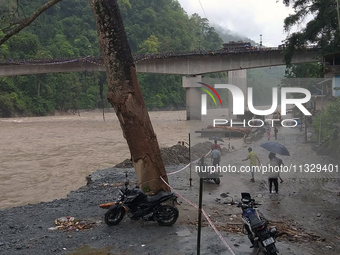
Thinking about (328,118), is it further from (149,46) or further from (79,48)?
(149,46)

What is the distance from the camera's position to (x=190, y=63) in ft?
134

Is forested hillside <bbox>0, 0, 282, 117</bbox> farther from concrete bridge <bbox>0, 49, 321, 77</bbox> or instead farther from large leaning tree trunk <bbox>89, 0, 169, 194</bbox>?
large leaning tree trunk <bbox>89, 0, 169, 194</bbox>

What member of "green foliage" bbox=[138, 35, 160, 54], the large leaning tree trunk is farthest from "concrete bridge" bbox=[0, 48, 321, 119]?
the large leaning tree trunk

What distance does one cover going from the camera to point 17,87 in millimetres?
56000

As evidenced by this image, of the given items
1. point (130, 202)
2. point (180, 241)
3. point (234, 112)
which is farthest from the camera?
point (130, 202)

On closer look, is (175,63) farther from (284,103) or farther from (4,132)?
(284,103)

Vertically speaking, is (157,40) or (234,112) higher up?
(157,40)

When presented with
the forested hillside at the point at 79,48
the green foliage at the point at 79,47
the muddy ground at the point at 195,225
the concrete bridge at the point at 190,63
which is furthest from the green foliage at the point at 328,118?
the forested hillside at the point at 79,48

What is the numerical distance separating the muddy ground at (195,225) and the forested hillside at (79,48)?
145 feet

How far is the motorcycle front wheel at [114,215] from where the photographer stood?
258 inches

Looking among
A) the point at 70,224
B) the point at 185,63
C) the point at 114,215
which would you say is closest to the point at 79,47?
the point at 185,63

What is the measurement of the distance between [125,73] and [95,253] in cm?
340

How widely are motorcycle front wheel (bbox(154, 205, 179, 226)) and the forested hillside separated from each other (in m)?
45.9

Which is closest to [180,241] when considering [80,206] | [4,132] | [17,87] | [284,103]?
[284,103]
